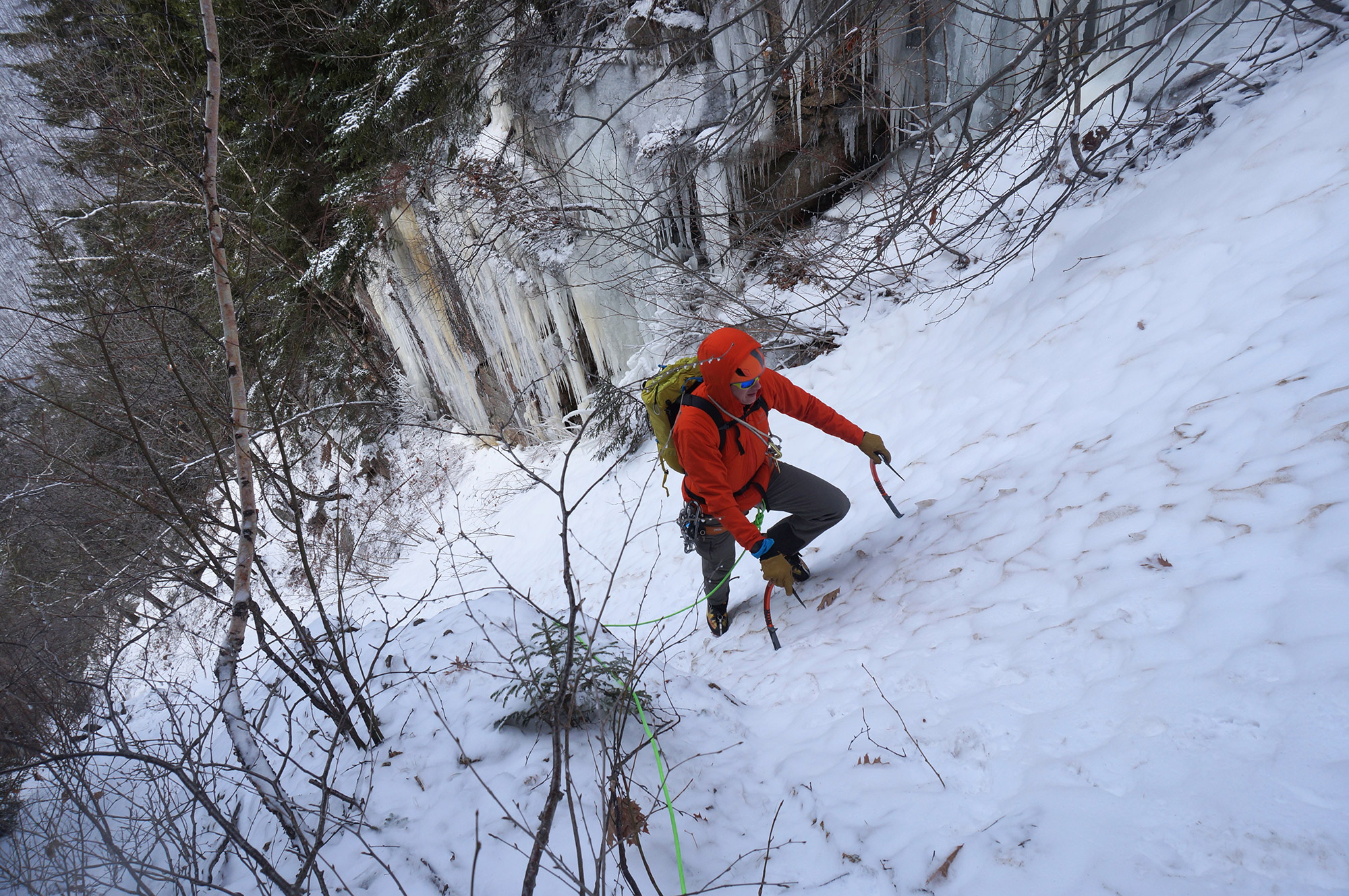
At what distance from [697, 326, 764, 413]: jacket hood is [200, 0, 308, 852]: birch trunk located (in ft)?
6.36

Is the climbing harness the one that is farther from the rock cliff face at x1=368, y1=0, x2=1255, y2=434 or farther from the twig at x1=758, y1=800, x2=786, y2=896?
the rock cliff face at x1=368, y1=0, x2=1255, y2=434

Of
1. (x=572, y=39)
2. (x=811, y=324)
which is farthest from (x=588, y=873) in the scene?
Answer: (x=572, y=39)

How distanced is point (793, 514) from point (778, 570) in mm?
516

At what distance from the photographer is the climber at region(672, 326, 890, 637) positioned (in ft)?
9.42

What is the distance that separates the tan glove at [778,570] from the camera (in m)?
2.99

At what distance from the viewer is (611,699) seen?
2.36 meters

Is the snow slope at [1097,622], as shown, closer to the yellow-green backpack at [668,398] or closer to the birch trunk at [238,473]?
the birch trunk at [238,473]

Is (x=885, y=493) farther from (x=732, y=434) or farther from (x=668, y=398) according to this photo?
(x=668, y=398)

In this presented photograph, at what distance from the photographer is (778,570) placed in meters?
3.00

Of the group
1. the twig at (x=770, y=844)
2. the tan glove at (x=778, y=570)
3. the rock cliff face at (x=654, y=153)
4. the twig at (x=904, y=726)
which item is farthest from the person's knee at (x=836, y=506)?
the rock cliff face at (x=654, y=153)

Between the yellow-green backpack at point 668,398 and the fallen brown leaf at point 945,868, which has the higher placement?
the yellow-green backpack at point 668,398

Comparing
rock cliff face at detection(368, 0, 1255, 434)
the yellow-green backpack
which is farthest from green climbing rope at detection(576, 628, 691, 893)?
rock cliff face at detection(368, 0, 1255, 434)

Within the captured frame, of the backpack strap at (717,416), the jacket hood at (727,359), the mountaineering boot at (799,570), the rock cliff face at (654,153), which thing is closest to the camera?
the jacket hood at (727,359)

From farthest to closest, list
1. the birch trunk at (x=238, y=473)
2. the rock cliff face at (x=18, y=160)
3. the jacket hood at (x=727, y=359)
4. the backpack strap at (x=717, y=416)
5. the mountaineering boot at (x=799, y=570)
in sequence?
1. the mountaineering boot at (x=799, y=570)
2. the backpack strap at (x=717, y=416)
3. the jacket hood at (x=727, y=359)
4. the rock cliff face at (x=18, y=160)
5. the birch trunk at (x=238, y=473)
